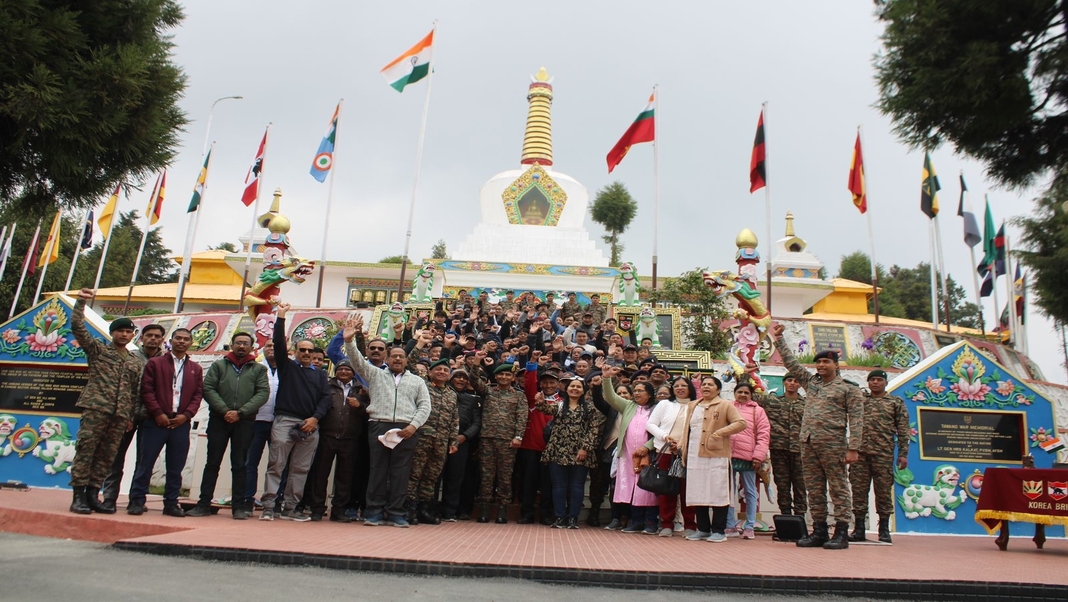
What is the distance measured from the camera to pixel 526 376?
9.07 meters

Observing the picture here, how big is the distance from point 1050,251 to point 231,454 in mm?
11939

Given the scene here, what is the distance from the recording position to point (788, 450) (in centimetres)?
823

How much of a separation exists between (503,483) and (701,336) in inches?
360

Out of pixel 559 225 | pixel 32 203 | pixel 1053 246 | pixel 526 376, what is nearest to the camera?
pixel 32 203

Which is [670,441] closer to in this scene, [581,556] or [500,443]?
[500,443]

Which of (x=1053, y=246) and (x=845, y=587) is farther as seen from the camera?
(x=1053, y=246)

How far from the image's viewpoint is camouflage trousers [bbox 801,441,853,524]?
22.7ft

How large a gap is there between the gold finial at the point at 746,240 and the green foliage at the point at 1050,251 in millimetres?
3523

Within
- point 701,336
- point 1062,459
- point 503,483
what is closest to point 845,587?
point 503,483

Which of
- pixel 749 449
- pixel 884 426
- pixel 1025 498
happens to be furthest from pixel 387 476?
pixel 1025 498

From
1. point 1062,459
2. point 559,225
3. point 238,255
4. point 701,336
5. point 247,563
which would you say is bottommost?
point 247,563

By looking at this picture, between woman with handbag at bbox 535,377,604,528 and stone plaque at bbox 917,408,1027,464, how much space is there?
4.63m

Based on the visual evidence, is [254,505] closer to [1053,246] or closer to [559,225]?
[1053,246]

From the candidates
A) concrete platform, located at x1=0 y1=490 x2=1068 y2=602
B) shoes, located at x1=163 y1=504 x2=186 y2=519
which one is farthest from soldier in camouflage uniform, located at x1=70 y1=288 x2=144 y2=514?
shoes, located at x1=163 y1=504 x2=186 y2=519
